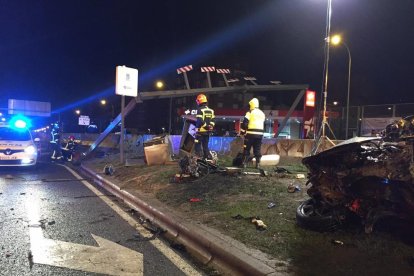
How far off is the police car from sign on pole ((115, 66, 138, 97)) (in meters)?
3.66

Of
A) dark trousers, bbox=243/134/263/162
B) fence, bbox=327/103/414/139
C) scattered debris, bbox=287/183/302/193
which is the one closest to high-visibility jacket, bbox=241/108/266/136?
dark trousers, bbox=243/134/263/162

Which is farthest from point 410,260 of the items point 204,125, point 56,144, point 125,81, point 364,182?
point 56,144

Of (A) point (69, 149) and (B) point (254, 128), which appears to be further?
(A) point (69, 149)

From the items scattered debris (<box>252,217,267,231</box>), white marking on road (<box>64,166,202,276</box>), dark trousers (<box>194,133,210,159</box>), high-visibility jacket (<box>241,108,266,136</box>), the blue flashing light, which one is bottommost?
white marking on road (<box>64,166,202,276</box>)

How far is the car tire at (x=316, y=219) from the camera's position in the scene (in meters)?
5.29

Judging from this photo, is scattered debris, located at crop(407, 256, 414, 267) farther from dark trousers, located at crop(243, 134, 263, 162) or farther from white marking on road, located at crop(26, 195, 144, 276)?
dark trousers, located at crop(243, 134, 263, 162)

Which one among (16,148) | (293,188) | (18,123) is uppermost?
(18,123)

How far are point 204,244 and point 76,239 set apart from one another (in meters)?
1.87

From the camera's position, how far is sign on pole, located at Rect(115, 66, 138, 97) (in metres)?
13.8

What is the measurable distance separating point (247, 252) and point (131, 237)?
2025 millimetres

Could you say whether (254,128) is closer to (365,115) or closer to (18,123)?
(18,123)

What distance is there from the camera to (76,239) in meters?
5.75

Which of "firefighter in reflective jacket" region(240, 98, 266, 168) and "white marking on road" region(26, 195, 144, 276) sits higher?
"firefighter in reflective jacket" region(240, 98, 266, 168)

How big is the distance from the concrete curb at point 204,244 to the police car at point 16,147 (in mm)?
7530
